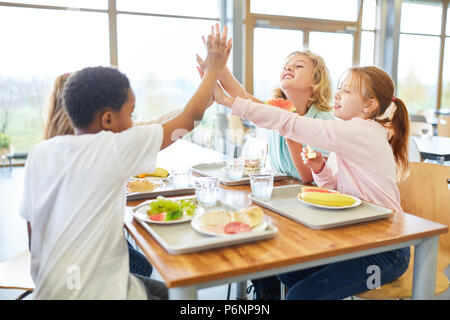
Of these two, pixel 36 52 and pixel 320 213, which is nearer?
pixel 320 213

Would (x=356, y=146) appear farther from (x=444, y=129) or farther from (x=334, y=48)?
(x=334, y=48)

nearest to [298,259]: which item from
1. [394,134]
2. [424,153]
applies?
[394,134]

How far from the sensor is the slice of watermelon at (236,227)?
1121 mm

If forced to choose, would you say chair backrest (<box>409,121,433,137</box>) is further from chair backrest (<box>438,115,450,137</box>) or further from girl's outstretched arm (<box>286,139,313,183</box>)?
girl's outstretched arm (<box>286,139,313,183</box>)

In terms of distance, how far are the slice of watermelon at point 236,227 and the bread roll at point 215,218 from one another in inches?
1.1

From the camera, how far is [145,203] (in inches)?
55.9

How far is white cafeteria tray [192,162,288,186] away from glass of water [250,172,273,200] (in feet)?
0.88

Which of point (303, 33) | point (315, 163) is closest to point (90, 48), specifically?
point (303, 33)

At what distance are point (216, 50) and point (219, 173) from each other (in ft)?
2.22

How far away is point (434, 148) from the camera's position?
322 cm

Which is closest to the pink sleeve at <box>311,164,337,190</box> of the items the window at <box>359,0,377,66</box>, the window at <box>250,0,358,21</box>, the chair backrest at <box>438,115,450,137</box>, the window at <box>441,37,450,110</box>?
the chair backrest at <box>438,115,450,137</box>

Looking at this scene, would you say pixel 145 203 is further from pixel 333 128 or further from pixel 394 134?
pixel 394 134

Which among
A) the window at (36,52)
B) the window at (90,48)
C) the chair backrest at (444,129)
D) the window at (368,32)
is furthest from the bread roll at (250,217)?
the window at (368,32)

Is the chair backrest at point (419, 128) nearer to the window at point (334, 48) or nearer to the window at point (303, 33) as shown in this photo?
the window at point (303, 33)
